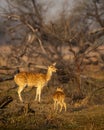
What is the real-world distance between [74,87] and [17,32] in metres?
6.86

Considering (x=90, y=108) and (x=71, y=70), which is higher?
(x=71, y=70)

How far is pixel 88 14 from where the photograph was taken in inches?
1033

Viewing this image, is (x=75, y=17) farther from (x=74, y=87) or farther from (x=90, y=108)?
(x=90, y=108)

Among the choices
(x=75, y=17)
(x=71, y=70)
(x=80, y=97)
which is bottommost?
(x=80, y=97)

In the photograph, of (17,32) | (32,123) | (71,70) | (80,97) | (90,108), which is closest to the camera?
(32,123)

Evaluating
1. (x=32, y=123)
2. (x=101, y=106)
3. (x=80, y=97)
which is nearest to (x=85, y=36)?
(x=80, y=97)

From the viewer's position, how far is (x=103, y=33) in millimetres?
26172

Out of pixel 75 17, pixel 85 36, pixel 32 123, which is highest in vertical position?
pixel 75 17

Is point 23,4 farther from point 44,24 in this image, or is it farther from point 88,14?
point 88,14

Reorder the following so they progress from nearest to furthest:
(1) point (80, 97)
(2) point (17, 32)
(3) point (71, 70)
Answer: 1. (1) point (80, 97)
2. (3) point (71, 70)
3. (2) point (17, 32)

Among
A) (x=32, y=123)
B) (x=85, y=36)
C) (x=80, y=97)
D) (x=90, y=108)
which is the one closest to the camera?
(x=32, y=123)

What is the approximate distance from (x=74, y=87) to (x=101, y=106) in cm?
460

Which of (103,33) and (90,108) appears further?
(103,33)

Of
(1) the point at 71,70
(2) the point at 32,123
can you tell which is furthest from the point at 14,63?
(2) the point at 32,123
